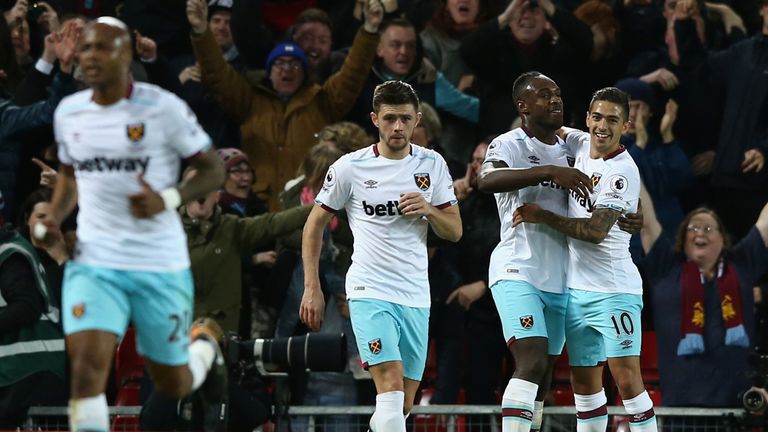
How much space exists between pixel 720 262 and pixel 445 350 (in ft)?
7.40

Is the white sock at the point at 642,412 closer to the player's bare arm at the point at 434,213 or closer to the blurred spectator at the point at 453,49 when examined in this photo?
the player's bare arm at the point at 434,213

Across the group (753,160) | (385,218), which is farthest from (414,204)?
(753,160)

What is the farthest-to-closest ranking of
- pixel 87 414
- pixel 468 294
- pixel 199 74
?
pixel 199 74
pixel 468 294
pixel 87 414

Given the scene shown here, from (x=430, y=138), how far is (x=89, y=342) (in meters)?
5.27

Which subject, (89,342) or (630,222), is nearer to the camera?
(89,342)

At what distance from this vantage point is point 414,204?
8695 mm

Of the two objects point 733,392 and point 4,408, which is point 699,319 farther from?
point 4,408

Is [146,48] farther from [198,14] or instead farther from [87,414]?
[87,414]

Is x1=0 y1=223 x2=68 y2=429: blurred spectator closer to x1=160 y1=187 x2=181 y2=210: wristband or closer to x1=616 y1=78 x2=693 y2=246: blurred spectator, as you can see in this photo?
x1=160 y1=187 x2=181 y2=210: wristband

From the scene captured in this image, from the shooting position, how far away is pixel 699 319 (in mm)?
10930

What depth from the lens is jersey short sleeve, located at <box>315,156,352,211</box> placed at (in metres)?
8.95

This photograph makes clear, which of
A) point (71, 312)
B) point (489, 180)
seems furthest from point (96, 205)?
point (489, 180)

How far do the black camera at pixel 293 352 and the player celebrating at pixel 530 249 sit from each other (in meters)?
1.10

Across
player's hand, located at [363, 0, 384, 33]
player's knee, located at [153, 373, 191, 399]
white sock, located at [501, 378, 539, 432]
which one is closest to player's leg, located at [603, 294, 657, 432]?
white sock, located at [501, 378, 539, 432]
